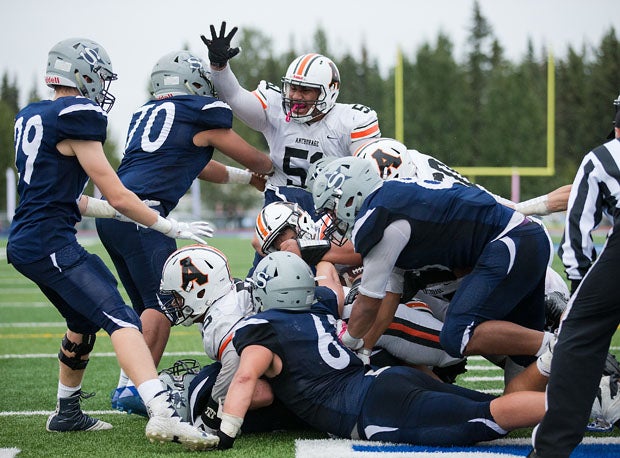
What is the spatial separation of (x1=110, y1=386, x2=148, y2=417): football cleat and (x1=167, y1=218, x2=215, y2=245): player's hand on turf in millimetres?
931

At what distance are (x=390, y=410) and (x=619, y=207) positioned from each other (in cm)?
129

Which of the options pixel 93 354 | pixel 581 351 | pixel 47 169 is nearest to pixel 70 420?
pixel 47 169

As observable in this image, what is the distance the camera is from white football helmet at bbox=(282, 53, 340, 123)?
5.43 m

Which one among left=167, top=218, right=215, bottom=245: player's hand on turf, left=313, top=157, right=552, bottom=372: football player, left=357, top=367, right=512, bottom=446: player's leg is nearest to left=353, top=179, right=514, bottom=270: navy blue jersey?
left=313, top=157, right=552, bottom=372: football player

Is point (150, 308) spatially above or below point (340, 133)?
below

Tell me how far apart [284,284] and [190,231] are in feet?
2.33

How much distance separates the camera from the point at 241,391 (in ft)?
12.4

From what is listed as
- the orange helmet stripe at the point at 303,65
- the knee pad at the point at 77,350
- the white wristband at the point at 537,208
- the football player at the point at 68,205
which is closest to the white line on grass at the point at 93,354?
the knee pad at the point at 77,350

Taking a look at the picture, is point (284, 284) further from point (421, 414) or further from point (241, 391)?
point (421, 414)

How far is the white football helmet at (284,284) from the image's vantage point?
13.5 feet

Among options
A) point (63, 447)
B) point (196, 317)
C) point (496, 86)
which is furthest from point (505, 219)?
point (496, 86)

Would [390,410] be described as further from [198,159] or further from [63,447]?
[198,159]

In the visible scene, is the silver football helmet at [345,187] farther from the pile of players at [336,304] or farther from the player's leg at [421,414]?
the player's leg at [421,414]

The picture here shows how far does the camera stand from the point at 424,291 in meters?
4.80
